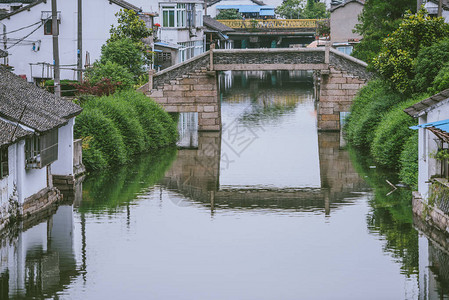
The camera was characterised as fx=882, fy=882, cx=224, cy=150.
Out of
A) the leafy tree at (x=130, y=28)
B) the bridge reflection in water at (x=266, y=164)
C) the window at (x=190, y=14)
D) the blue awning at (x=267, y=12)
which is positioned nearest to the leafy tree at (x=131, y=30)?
the leafy tree at (x=130, y=28)

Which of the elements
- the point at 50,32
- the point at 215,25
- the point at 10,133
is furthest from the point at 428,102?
the point at 215,25

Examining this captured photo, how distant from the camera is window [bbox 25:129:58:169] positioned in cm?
3048

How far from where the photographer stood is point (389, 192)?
37250 mm

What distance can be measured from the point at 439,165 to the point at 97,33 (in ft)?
137

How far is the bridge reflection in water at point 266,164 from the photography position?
123 feet

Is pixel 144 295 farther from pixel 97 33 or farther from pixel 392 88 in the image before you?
pixel 97 33

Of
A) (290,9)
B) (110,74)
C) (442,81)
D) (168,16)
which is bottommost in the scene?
(442,81)

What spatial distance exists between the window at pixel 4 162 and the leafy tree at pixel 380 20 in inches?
→ 1239

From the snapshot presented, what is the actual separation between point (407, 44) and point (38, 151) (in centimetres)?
2240

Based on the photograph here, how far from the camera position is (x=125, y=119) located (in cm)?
4603

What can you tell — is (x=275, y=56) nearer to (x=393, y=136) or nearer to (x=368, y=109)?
(x=368, y=109)

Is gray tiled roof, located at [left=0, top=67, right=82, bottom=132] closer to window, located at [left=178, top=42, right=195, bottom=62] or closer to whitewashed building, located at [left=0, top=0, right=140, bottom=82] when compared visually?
whitewashed building, located at [left=0, top=0, right=140, bottom=82]

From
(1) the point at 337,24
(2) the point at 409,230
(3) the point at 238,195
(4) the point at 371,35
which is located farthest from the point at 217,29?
(2) the point at 409,230

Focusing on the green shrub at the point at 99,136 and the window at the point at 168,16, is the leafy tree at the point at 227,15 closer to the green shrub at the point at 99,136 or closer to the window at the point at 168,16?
the window at the point at 168,16
